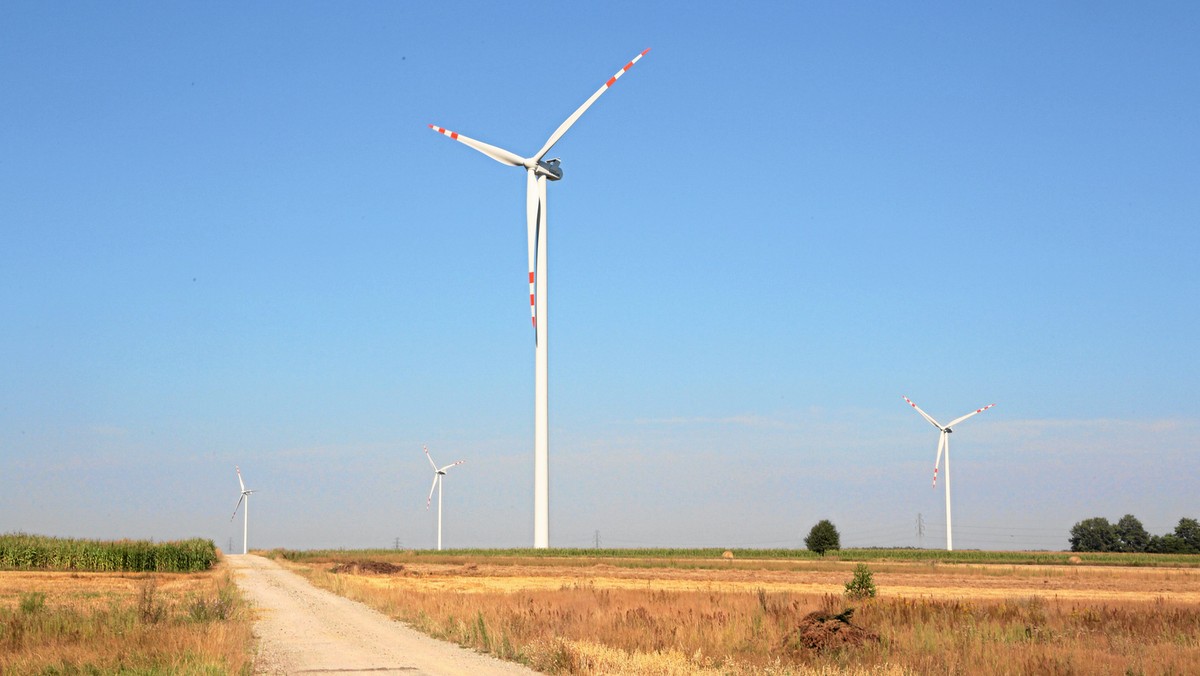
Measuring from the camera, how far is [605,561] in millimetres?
90562

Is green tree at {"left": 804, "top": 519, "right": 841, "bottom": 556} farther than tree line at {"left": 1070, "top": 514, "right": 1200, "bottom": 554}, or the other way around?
tree line at {"left": 1070, "top": 514, "right": 1200, "bottom": 554}

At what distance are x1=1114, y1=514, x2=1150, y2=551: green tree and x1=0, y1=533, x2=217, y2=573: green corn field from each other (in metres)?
146

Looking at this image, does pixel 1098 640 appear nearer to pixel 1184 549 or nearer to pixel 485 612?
pixel 485 612

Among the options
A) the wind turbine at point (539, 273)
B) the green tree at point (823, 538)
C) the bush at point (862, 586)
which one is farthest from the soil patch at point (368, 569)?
the green tree at point (823, 538)

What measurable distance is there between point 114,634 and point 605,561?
67817 mm

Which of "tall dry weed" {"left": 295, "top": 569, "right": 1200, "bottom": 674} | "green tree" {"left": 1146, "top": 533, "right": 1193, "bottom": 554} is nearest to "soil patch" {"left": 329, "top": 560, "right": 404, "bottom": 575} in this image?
"tall dry weed" {"left": 295, "top": 569, "right": 1200, "bottom": 674}

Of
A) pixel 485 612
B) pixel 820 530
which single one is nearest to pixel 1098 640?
pixel 485 612

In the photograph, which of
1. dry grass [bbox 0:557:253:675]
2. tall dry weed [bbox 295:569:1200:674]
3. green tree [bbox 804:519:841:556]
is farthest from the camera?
green tree [bbox 804:519:841:556]

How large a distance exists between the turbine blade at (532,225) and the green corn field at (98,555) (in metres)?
31.3

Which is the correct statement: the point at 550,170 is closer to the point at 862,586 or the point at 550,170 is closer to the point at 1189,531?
the point at 862,586

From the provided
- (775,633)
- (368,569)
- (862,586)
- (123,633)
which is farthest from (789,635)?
(368,569)

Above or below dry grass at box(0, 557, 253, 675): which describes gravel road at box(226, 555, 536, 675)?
below

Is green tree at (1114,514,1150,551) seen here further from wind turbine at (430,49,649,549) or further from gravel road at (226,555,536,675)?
gravel road at (226,555,536,675)

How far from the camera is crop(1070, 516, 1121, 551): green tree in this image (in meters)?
180
